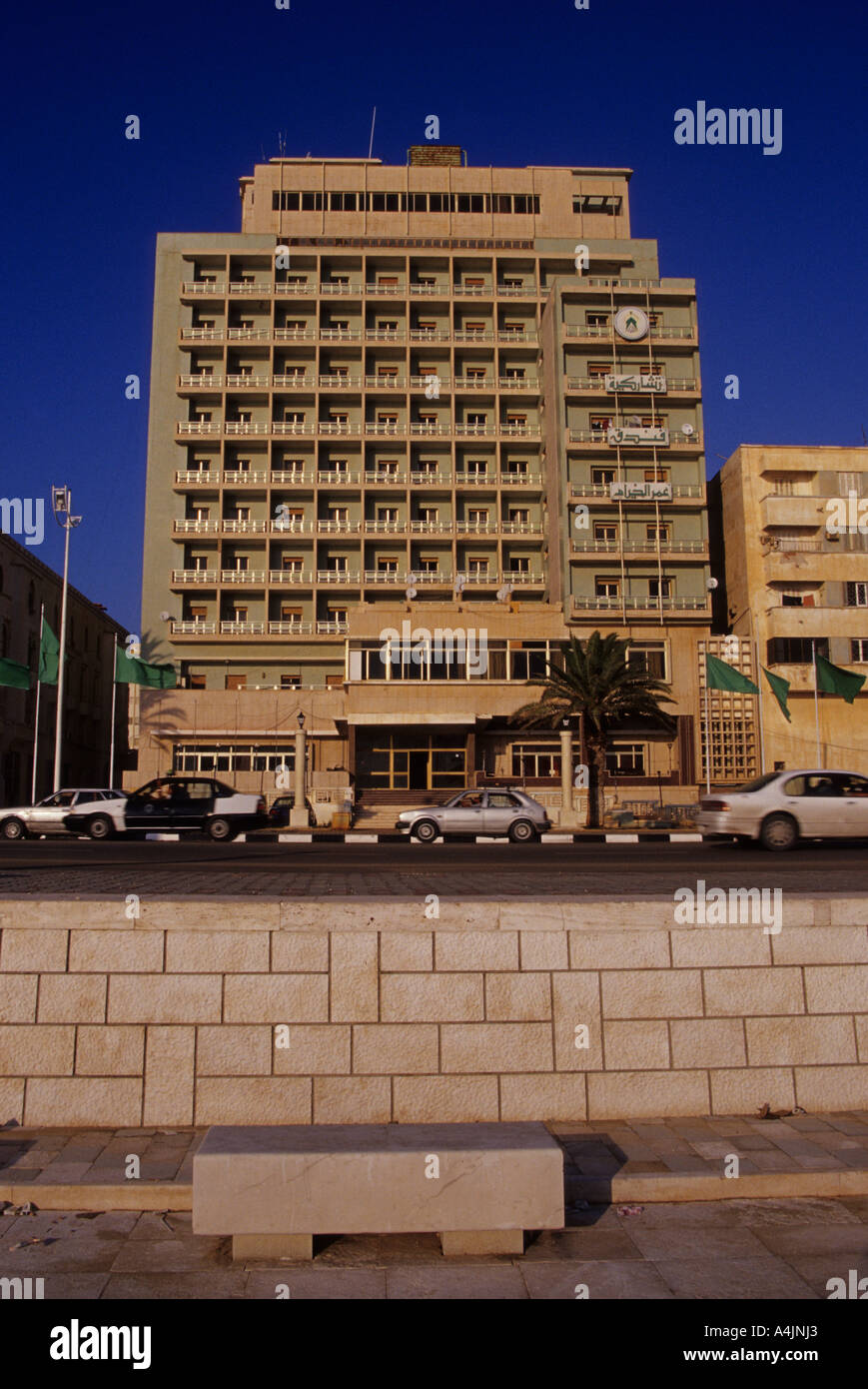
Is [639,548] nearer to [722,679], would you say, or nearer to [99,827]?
[722,679]

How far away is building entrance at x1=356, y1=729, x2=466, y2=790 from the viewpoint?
143 feet

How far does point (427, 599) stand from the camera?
4928 cm

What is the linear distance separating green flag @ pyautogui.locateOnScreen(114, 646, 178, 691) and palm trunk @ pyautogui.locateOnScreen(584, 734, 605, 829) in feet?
57.3

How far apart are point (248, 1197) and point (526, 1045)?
216 centimetres

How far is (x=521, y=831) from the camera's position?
25250mm

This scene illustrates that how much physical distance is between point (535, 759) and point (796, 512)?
16.3 metres

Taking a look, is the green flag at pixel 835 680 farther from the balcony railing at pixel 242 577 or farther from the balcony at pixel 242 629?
the balcony railing at pixel 242 577

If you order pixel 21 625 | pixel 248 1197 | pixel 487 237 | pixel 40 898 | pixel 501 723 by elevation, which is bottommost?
pixel 248 1197

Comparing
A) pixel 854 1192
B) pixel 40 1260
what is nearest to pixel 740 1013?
pixel 854 1192

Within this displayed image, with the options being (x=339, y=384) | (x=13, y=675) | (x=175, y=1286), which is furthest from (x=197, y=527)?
(x=175, y=1286)

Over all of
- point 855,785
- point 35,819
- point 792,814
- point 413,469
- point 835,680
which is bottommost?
point 35,819

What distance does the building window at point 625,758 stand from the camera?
143ft

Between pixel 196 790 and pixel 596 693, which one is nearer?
pixel 196 790
